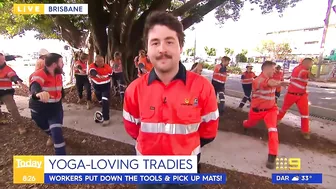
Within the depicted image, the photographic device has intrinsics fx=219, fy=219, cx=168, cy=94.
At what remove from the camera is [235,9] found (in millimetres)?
11109

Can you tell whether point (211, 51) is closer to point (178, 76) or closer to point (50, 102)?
point (50, 102)

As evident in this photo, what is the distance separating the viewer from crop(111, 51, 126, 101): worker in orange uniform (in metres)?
7.80

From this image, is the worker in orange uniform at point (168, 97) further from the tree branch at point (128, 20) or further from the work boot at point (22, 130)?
the tree branch at point (128, 20)

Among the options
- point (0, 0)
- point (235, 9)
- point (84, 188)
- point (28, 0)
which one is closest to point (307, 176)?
point (84, 188)

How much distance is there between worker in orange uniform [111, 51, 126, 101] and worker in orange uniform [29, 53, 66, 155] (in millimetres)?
4013

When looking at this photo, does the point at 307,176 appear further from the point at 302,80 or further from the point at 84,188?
the point at 84,188

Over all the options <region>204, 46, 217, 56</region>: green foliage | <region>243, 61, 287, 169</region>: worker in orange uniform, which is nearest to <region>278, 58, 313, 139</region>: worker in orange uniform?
<region>243, 61, 287, 169</region>: worker in orange uniform

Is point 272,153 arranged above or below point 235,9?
below

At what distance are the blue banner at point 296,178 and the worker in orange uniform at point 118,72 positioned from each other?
5.60 metres

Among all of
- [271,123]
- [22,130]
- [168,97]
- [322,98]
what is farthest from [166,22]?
[322,98]

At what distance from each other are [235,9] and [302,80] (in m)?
6.97

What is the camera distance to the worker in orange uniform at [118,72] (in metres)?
7.80

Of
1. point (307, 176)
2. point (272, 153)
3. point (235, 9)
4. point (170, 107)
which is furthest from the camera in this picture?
point (235, 9)

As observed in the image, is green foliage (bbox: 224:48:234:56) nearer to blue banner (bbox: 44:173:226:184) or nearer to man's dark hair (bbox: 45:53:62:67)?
man's dark hair (bbox: 45:53:62:67)
